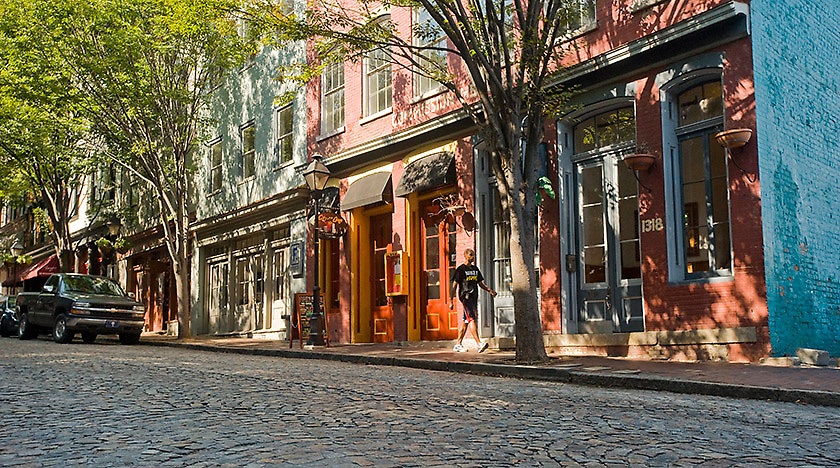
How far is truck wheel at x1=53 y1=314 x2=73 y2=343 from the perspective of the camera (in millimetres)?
21328

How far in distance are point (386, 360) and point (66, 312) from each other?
1083cm

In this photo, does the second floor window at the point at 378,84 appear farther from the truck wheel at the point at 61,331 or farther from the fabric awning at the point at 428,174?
the truck wheel at the point at 61,331

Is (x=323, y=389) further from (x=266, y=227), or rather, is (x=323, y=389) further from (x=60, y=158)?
(x=60, y=158)

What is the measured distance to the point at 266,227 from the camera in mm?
23938

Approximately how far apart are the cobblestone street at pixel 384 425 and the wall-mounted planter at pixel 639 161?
4568mm

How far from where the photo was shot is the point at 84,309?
21.3 metres

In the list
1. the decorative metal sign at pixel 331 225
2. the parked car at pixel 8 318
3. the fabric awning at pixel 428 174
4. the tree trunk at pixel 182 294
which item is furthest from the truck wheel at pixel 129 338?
the fabric awning at pixel 428 174

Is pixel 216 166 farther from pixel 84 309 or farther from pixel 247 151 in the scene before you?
pixel 84 309

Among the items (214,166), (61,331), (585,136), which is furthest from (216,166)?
(585,136)

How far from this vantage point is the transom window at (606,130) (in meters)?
14.2

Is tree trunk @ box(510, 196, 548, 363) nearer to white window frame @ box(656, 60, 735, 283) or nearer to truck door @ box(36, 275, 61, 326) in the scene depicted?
white window frame @ box(656, 60, 735, 283)

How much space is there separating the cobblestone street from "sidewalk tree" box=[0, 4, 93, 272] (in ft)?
40.7

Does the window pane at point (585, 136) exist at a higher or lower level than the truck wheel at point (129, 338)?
higher

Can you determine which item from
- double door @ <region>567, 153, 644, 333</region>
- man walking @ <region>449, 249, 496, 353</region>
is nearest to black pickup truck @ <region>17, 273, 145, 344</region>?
man walking @ <region>449, 249, 496, 353</region>
